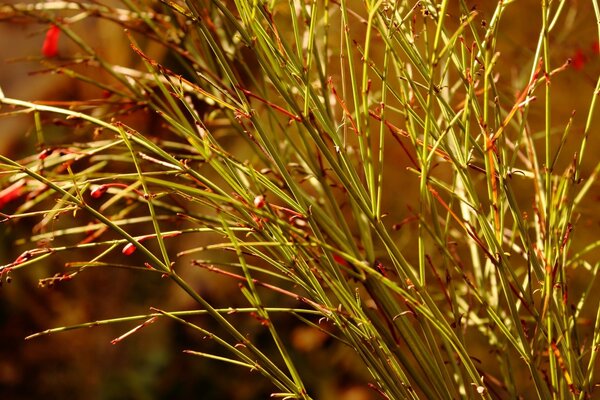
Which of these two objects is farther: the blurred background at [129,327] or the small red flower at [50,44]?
the blurred background at [129,327]

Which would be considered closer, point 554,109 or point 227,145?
point 554,109

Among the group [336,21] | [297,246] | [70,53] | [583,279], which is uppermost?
[297,246]

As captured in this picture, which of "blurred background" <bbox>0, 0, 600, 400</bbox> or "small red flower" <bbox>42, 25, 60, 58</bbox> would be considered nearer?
"small red flower" <bbox>42, 25, 60, 58</bbox>

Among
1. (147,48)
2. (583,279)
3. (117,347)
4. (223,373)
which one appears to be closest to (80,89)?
(147,48)

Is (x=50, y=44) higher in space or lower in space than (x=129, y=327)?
higher

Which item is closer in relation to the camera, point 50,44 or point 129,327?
point 50,44

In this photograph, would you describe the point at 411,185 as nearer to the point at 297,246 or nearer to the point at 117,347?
the point at 117,347

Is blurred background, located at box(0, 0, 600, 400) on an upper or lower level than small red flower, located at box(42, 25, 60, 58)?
lower

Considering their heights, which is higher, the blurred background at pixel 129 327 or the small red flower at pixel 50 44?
the small red flower at pixel 50 44
